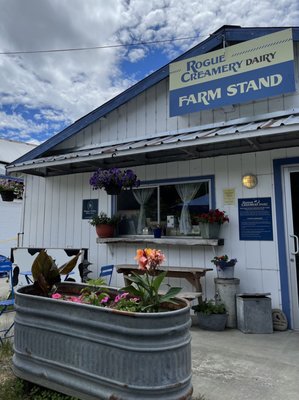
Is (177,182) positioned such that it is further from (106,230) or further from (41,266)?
(41,266)

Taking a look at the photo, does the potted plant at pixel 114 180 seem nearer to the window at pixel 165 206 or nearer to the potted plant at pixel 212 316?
the window at pixel 165 206

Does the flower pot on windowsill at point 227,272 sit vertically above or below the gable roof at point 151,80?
below

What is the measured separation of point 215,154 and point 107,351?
12.8 feet

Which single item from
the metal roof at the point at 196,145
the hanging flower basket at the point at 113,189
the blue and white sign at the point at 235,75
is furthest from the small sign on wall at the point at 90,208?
the blue and white sign at the point at 235,75

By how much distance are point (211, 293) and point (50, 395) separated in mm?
3190

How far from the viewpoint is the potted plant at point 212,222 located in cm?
500

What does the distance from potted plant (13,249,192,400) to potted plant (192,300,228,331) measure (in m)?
2.24

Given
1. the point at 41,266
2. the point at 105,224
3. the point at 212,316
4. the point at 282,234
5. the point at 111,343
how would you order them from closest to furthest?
the point at 111,343 < the point at 41,266 < the point at 212,316 < the point at 282,234 < the point at 105,224

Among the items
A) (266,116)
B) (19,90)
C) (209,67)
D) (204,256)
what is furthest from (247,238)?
(19,90)

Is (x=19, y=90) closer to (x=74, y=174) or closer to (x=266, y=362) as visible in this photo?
(x=74, y=174)

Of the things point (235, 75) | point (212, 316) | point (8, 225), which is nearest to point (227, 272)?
point (212, 316)

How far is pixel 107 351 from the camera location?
2.23 meters

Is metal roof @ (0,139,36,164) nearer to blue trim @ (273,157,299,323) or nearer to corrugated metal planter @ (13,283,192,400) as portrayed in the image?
blue trim @ (273,157,299,323)

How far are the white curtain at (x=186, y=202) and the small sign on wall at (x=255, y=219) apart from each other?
0.84 metres
